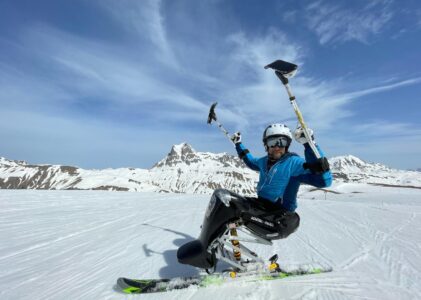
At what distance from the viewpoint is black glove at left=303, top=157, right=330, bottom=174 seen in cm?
378

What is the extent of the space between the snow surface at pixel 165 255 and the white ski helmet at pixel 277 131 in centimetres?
232

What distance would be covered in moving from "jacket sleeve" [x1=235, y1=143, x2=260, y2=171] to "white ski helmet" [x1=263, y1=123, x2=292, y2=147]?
847mm

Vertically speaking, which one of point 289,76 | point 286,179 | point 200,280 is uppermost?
point 289,76

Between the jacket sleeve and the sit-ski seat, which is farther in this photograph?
the jacket sleeve

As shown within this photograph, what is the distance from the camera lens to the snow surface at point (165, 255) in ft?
13.9

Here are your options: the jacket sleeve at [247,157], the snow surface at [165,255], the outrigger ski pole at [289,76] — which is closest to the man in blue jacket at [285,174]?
the outrigger ski pole at [289,76]

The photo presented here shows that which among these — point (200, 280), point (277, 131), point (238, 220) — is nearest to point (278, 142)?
point (277, 131)

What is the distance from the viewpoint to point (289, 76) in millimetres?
4043

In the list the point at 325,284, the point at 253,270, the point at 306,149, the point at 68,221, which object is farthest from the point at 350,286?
the point at 68,221

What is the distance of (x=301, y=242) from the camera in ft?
23.8

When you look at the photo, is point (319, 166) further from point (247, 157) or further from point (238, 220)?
point (247, 157)

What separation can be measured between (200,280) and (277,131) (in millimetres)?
2656

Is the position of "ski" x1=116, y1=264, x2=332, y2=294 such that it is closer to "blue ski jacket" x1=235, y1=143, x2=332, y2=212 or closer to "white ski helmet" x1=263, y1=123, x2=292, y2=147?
"blue ski jacket" x1=235, y1=143, x2=332, y2=212

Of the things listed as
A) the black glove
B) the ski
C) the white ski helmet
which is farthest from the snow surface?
the white ski helmet
